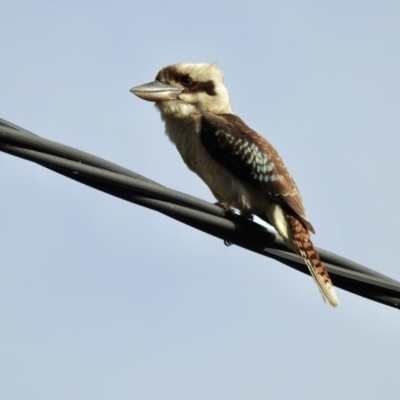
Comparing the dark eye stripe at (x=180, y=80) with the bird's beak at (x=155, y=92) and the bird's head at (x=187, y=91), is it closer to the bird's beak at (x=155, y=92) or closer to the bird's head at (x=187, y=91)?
the bird's head at (x=187, y=91)

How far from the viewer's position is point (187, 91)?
618cm

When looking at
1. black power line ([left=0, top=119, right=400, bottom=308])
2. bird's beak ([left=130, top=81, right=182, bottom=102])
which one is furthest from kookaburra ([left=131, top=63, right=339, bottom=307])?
black power line ([left=0, top=119, right=400, bottom=308])

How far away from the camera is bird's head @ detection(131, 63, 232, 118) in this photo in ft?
19.8

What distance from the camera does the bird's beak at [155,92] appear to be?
19.8 ft

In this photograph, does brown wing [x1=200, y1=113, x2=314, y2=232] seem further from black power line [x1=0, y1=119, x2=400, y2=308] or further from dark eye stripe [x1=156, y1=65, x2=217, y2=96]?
black power line [x1=0, y1=119, x2=400, y2=308]

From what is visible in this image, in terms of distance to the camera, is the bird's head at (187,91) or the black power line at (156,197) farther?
the bird's head at (187,91)

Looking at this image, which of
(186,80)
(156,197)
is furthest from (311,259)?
(186,80)

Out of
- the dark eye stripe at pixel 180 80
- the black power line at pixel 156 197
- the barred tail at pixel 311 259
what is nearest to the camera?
the black power line at pixel 156 197

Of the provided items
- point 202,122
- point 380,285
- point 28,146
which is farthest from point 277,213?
point 28,146

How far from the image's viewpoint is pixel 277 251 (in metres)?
4.19

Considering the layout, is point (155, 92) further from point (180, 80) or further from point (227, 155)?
point (227, 155)

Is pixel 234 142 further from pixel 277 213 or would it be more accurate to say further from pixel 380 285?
pixel 380 285

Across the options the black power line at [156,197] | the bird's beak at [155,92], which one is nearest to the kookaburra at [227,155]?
the bird's beak at [155,92]

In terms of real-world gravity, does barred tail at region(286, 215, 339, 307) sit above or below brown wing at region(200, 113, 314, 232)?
below
